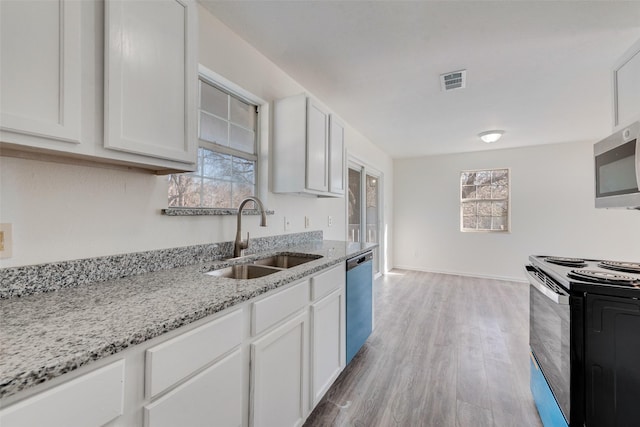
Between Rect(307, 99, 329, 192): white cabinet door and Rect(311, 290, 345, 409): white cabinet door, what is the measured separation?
975 millimetres

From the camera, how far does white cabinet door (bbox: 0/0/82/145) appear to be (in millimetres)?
776

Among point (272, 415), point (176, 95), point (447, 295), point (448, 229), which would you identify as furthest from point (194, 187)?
point (448, 229)

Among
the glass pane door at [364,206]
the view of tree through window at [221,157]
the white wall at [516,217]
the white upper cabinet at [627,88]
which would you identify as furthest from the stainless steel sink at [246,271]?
the white wall at [516,217]

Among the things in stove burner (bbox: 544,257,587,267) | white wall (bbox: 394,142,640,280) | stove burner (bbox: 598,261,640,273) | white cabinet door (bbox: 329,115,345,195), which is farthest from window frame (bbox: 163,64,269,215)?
white wall (bbox: 394,142,640,280)

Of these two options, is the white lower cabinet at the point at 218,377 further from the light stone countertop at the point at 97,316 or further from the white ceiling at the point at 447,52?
the white ceiling at the point at 447,52

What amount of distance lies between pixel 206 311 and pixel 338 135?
2275 mm

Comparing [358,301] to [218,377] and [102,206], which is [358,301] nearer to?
[218,377]

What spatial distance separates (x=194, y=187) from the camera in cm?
176

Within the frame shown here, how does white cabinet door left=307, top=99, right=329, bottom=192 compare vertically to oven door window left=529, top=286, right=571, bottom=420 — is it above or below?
above

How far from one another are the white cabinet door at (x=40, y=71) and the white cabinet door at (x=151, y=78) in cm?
10

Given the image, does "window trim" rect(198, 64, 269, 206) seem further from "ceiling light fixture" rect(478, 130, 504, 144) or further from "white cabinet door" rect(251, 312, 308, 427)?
"ceiling light fixture" rect(478, 130, 504, 144)

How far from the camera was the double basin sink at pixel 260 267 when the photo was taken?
163 cm

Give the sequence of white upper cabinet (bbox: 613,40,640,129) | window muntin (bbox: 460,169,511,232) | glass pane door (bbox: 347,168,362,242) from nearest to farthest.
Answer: white upper cabinet (bbox: 613,40,640,129)
glass pane door (bbox: 347,168,362,242)
window muntin (bbox: 460,169,511,232)

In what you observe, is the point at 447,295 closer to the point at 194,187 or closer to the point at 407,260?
the point at 407,260
